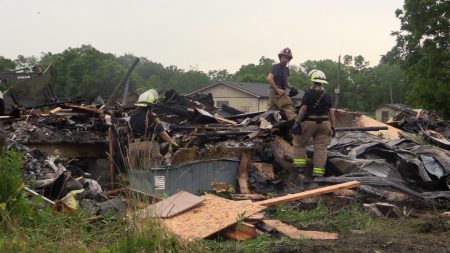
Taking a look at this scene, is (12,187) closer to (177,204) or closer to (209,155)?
(177,204)

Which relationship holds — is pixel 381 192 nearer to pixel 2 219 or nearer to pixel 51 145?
pixel 2 219

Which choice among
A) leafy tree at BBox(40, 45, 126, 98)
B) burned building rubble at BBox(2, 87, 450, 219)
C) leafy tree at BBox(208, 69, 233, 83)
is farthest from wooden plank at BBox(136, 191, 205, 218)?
leafy tree at BBox(208, 69, 233, 83)

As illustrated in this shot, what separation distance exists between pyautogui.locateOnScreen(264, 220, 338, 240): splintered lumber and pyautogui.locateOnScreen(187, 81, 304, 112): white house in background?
4433 cm

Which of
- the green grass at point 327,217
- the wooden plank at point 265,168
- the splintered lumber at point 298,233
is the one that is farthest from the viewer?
the wooden plank at point 265,168

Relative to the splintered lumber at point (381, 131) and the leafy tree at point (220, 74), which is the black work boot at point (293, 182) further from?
the leafy tree at point (220, 74)

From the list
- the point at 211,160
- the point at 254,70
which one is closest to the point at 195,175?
the point at 211,160

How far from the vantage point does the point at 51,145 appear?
11.0 m

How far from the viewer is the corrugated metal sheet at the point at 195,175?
311 inches

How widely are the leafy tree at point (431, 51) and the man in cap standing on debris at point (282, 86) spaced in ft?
74.0

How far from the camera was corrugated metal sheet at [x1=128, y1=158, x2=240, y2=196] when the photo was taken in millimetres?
7906

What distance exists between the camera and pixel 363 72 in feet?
239

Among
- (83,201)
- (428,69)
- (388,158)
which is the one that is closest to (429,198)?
(388,158)

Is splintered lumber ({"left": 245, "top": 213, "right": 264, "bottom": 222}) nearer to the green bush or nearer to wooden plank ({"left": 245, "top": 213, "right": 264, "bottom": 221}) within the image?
wooden plank ({"left": 245, "top": 213, "right": 264, "bottom": 221})

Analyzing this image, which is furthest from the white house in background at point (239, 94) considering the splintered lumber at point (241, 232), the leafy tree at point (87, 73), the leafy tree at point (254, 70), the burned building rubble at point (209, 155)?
the splintered lumber at point (241, 232)
